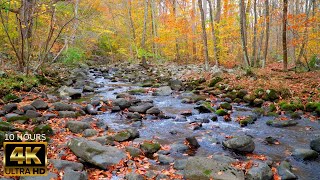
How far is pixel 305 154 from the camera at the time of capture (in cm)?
643

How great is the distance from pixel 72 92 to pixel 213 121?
23.1 ft

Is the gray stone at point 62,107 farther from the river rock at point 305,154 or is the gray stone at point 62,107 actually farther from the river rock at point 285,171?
the river rock at point 305,154

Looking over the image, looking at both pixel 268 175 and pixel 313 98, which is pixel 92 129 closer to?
pixel 268 175

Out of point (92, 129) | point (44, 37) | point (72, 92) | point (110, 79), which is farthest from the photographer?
point (110, 79)

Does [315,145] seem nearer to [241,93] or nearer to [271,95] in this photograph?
[271,95]

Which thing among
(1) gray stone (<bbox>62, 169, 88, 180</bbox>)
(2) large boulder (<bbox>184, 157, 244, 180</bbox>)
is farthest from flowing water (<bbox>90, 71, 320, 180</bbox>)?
(1) gray stone (<bbox>62, 169, 88, 180</bbox>)

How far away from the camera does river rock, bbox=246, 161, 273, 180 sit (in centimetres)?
531

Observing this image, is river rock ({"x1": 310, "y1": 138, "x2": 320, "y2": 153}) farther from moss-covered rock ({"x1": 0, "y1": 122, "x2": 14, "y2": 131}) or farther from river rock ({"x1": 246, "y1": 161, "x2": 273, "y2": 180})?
moss-covered rock ({"x1": 0, "y1": 122, "x2": 14, "y2": 131})

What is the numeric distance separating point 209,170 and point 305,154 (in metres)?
2.61

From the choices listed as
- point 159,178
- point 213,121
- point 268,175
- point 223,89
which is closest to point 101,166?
point 159,178

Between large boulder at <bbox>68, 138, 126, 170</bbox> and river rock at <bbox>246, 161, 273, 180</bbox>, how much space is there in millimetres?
2667

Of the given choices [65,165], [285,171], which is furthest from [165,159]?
[285,171]

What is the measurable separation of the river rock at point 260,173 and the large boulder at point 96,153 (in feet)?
8.75

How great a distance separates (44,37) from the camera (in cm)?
1809
